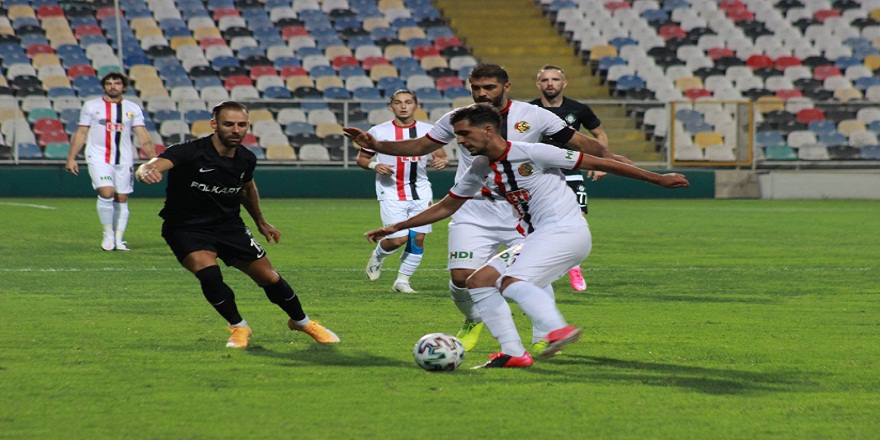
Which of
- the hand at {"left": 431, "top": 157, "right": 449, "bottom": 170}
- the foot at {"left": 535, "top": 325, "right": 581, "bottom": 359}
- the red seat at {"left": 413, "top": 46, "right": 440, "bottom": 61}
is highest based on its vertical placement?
the red seat at {"left": 413, "top": 46, "right": 440, "bottom": 61}

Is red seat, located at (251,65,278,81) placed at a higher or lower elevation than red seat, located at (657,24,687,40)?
lower

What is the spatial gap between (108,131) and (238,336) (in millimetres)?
7306

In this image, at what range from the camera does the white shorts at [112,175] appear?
526 inches

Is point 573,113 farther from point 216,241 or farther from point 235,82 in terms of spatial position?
point 235,82

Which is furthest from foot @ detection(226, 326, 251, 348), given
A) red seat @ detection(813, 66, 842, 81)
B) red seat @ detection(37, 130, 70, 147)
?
red seat @ detection(813, 66, 842, 81)

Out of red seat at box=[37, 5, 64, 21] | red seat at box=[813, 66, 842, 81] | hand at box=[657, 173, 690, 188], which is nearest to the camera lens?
hand at box=[657, 173, 690, 188]

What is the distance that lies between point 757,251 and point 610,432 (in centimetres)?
933

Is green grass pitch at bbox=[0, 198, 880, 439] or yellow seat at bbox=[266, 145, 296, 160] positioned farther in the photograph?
yellow seat at bbox=[266, 145, 296, 160]

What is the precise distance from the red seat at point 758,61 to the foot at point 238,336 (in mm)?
22589

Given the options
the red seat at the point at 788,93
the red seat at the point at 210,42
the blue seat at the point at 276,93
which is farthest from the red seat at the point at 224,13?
the red seat at the point at 788,93

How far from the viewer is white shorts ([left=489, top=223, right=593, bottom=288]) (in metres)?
5.96

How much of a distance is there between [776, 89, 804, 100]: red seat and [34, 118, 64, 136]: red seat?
15.7 metres

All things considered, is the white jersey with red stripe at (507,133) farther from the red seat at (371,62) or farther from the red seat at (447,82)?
the red seat at (371,62)

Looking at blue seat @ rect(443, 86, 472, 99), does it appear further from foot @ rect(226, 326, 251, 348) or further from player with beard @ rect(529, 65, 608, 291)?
foot @ rect(226, 326, 251, 348)
